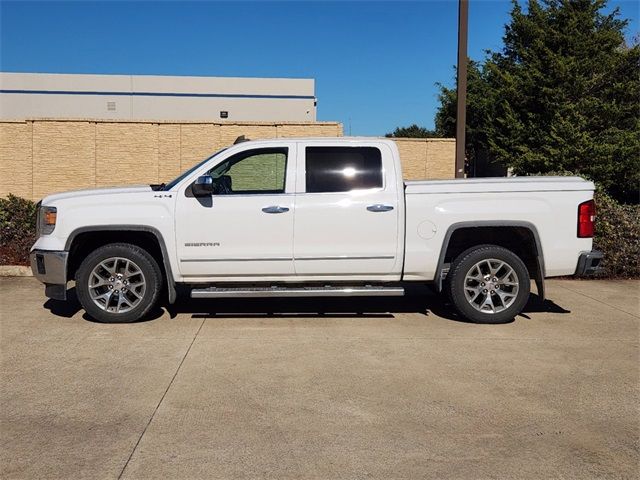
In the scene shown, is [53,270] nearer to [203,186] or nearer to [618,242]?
[203,186]

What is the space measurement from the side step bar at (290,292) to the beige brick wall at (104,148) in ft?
44.4

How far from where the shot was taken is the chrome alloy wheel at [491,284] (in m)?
6.36

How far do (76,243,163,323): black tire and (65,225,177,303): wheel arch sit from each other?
15 centimetres

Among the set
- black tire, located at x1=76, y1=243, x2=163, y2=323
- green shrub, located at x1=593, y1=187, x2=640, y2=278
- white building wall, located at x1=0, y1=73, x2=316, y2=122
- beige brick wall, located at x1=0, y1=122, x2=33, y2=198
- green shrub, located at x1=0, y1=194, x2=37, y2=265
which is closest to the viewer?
black tire, located at x1=76, y1=243, x2=163, y2=323

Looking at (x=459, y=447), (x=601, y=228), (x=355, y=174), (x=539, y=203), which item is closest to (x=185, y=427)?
(x=459, y=447)

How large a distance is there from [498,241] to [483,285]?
606 millimetres

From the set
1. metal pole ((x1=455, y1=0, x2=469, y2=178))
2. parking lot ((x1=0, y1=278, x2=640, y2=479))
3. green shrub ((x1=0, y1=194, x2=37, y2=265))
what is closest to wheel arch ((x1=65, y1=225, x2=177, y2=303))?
parking lot ((x1=0, y1=278, x2=640, y2=479))

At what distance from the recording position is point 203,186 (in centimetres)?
600

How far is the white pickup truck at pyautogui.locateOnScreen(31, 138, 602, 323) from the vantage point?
6.17 meters

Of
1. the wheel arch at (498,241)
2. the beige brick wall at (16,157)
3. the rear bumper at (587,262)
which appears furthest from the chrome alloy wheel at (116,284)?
the beige brick wall at (16,157)

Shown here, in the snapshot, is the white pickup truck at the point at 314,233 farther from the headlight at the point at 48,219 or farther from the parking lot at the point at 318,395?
the parking lot at the point at 318,395

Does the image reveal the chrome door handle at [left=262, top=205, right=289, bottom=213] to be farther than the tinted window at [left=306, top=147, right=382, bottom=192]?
No

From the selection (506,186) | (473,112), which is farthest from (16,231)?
(473,112)

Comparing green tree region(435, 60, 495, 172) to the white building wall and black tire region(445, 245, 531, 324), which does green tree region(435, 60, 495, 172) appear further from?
the white building wall
